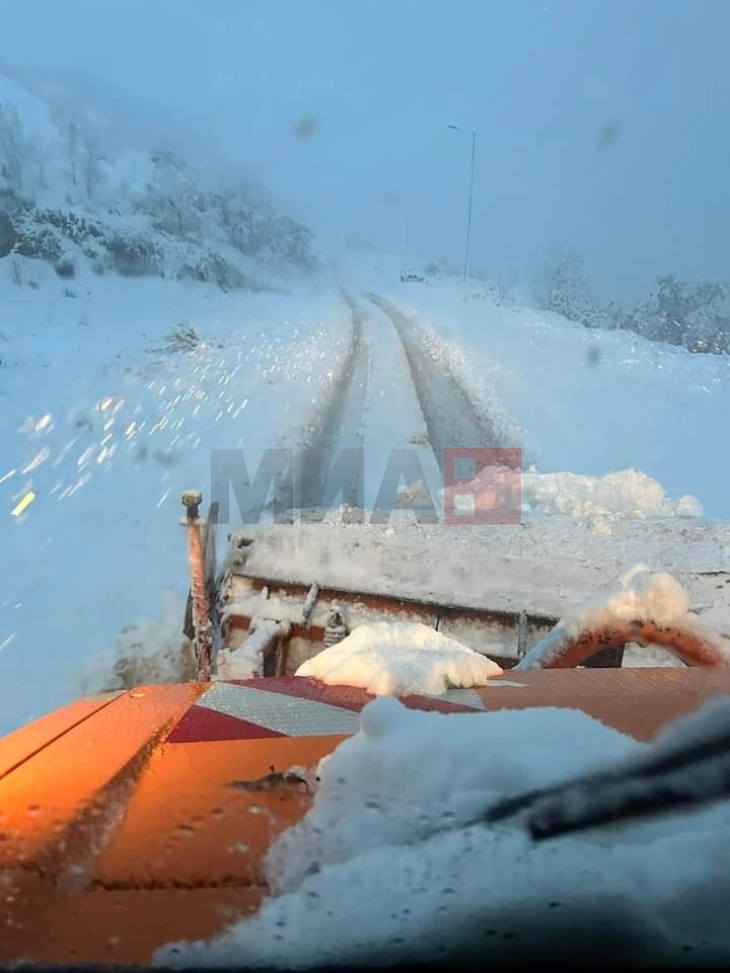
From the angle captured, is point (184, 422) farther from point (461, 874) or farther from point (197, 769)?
point (461, 874)

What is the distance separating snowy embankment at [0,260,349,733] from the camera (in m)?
6.06

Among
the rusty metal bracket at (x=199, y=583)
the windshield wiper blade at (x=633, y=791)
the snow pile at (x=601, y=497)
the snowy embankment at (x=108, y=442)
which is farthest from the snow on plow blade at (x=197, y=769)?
the snow pile at (x=601, y=497)

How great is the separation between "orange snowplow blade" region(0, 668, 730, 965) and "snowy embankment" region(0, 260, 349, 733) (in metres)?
3.84

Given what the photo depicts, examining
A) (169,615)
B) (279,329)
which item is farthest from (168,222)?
(169,615)

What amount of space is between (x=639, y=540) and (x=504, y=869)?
5.18 meters

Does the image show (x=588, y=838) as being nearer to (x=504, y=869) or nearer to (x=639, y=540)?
(x=504, y=869)

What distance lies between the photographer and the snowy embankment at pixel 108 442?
606cm

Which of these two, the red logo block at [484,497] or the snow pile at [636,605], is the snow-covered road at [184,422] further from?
the snow pile at [636,605]

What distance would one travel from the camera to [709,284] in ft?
123

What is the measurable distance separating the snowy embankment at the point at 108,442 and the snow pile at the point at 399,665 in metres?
3.54

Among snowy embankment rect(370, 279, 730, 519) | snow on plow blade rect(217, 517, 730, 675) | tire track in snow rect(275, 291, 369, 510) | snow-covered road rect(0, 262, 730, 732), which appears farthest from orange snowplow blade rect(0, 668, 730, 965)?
tire track in snow rect(275, 291, 369, 510)

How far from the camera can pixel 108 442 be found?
11586 millimetres

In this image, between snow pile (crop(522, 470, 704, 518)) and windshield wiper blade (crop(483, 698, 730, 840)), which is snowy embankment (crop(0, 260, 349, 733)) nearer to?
snow pile (crop(522, 470, 704, 518))

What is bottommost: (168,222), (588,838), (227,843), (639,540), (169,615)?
(169,615)
